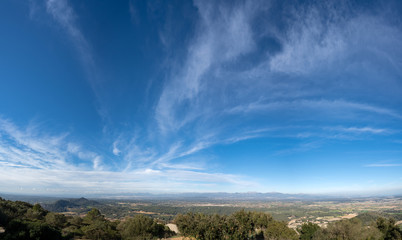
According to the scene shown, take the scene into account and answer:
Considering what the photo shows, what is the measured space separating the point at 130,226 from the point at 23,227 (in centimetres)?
1633

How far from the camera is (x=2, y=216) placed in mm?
32062

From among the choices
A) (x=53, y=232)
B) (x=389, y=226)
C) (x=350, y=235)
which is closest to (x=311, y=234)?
(x=350, y=235)

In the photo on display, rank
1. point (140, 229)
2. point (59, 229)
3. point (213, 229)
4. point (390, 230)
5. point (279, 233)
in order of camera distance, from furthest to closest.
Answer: point (140, 229) → point (59, 229) → point (279, 233) → point (390, 230) → point (213, 229)

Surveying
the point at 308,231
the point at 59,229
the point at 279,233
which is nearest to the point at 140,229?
the point at 59,229

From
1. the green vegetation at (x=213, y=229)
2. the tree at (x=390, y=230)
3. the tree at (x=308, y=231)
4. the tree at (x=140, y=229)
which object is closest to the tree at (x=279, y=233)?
the green vegetation at (x=213, y=229)

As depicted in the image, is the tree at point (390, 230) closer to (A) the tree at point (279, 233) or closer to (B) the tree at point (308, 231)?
(B) the tree at point (308, 231)

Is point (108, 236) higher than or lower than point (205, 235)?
lower

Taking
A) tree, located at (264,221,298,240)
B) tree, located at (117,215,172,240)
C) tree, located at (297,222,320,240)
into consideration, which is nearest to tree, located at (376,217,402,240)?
tree, located at (297,222,320,240)

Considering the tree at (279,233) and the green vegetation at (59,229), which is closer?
the green vegetation at (59,229)

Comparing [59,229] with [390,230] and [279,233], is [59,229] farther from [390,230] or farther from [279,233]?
[390,230]

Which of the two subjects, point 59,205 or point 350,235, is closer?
point 350,235

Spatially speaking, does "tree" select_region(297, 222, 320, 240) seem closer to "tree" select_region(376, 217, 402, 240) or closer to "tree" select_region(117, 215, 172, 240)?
"tree" select_region(376, 217, 402, 240)

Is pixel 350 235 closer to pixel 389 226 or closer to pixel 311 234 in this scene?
pixel 311 234

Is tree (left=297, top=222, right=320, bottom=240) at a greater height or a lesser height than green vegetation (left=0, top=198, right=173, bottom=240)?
lesser
